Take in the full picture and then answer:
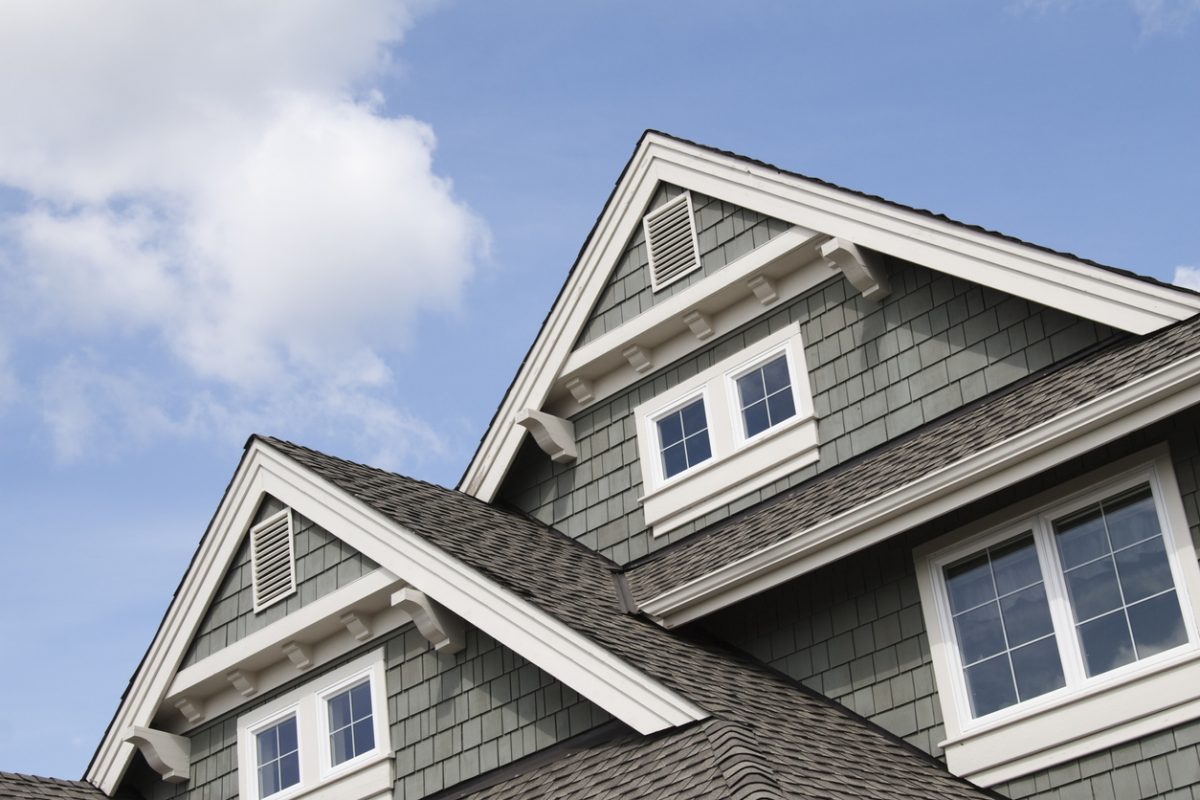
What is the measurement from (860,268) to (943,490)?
299 cm

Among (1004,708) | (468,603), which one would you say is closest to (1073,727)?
(1004,708)

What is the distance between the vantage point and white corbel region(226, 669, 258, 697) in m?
14.7

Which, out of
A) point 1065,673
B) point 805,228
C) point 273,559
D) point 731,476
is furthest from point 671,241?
point 1065,673

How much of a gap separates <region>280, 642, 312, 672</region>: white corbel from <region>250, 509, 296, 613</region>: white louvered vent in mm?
455

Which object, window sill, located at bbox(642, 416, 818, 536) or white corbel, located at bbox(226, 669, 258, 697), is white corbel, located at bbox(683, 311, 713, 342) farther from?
white corbel, located at bbox(226, 669, 258, 697)

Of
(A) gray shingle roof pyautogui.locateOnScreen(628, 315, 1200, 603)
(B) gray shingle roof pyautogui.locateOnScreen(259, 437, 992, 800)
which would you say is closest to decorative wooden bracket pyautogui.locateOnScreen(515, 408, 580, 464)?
(B) gray shingle roof pyautogui.locateOnScreen(259, 437, 992, 800)

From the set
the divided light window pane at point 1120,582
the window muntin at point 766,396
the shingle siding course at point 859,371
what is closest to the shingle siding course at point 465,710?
the shingle siding course at point 859,371

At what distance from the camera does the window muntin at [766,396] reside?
46.7 ft

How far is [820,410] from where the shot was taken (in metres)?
13.9

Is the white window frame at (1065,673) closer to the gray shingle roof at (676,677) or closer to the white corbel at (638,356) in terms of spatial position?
the gray shingle roof at (676,677)

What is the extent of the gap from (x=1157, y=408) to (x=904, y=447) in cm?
266

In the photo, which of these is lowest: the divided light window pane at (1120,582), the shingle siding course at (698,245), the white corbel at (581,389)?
the divided light window pane at (1120,582)

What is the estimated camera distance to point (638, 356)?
1536cm

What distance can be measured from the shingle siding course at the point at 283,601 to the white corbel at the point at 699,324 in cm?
382
